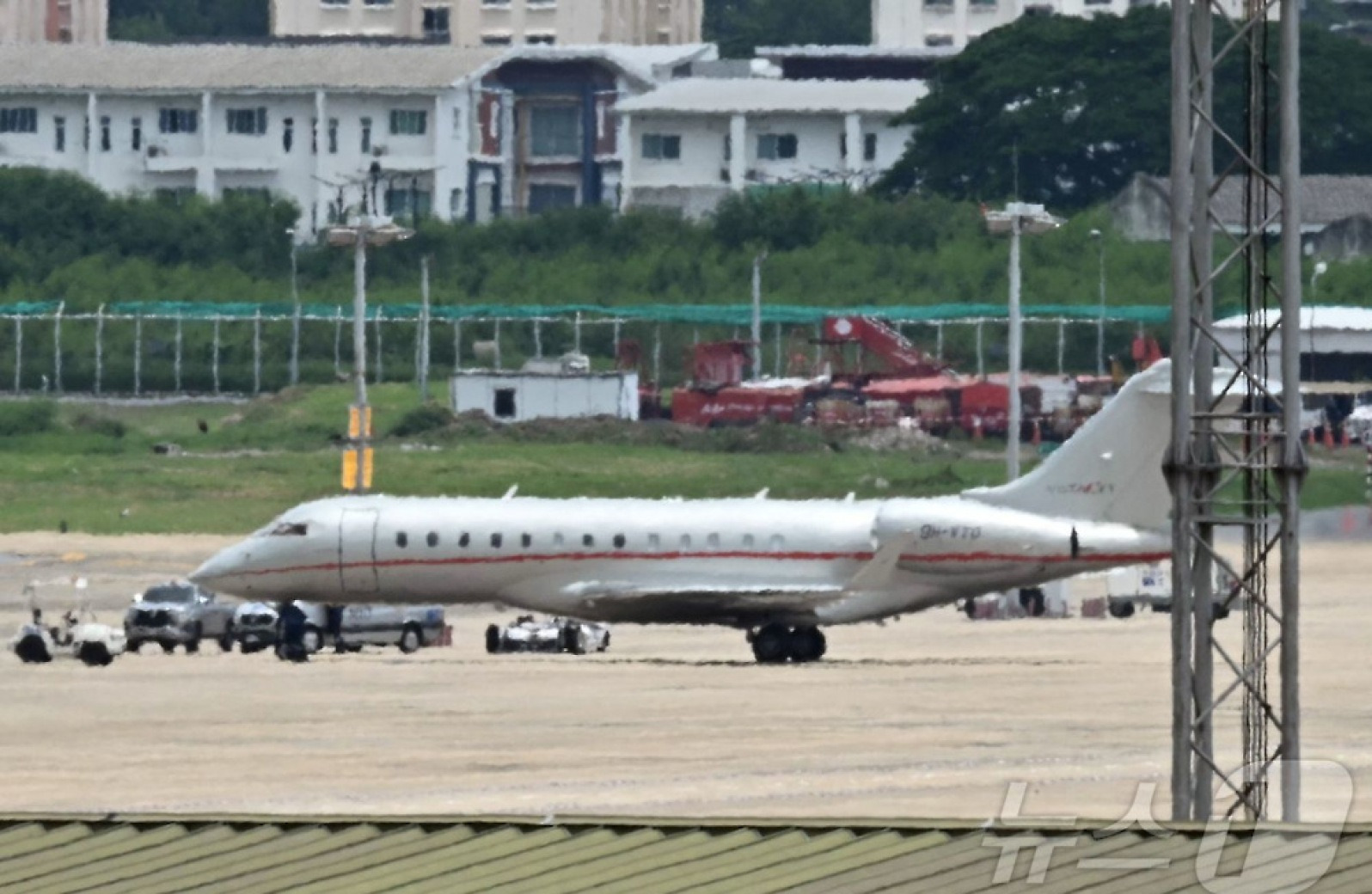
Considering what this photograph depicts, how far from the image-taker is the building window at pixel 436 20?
608ft

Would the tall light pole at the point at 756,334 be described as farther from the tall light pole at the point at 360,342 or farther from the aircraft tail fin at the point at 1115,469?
the aircraft tail fin at the point at 1115,469

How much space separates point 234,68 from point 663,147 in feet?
61.1

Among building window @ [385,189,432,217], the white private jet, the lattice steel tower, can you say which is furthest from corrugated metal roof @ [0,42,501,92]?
the lattice steel tower

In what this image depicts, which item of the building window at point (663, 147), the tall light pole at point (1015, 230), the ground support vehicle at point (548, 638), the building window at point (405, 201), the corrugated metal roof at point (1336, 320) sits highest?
the building window at point (663, 147)

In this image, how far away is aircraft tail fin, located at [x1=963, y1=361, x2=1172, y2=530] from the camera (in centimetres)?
5656

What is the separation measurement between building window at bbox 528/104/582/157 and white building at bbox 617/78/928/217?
4.74 m

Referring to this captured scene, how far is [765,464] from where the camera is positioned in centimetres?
10088

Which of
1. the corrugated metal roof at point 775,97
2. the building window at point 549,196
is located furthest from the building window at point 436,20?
the corrugated metal roof at point 775,97

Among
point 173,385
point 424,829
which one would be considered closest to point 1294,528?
point 424,829

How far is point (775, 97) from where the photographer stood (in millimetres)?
155250

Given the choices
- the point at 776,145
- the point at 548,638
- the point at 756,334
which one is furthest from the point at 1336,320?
the point at 548,638

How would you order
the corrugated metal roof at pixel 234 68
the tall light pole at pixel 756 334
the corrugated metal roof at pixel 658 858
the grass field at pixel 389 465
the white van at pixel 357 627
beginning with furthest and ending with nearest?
the corrugated metal roof at pixel 234 68, the tall light pole at pixel 756 334, the grass field at pixel 389 465, the white van at pixel 357 627, the corrugated metal roof at pixel 658 858

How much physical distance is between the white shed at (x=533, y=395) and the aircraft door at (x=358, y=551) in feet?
166

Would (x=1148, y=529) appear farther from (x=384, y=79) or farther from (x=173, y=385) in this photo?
(x=384, y=79)
